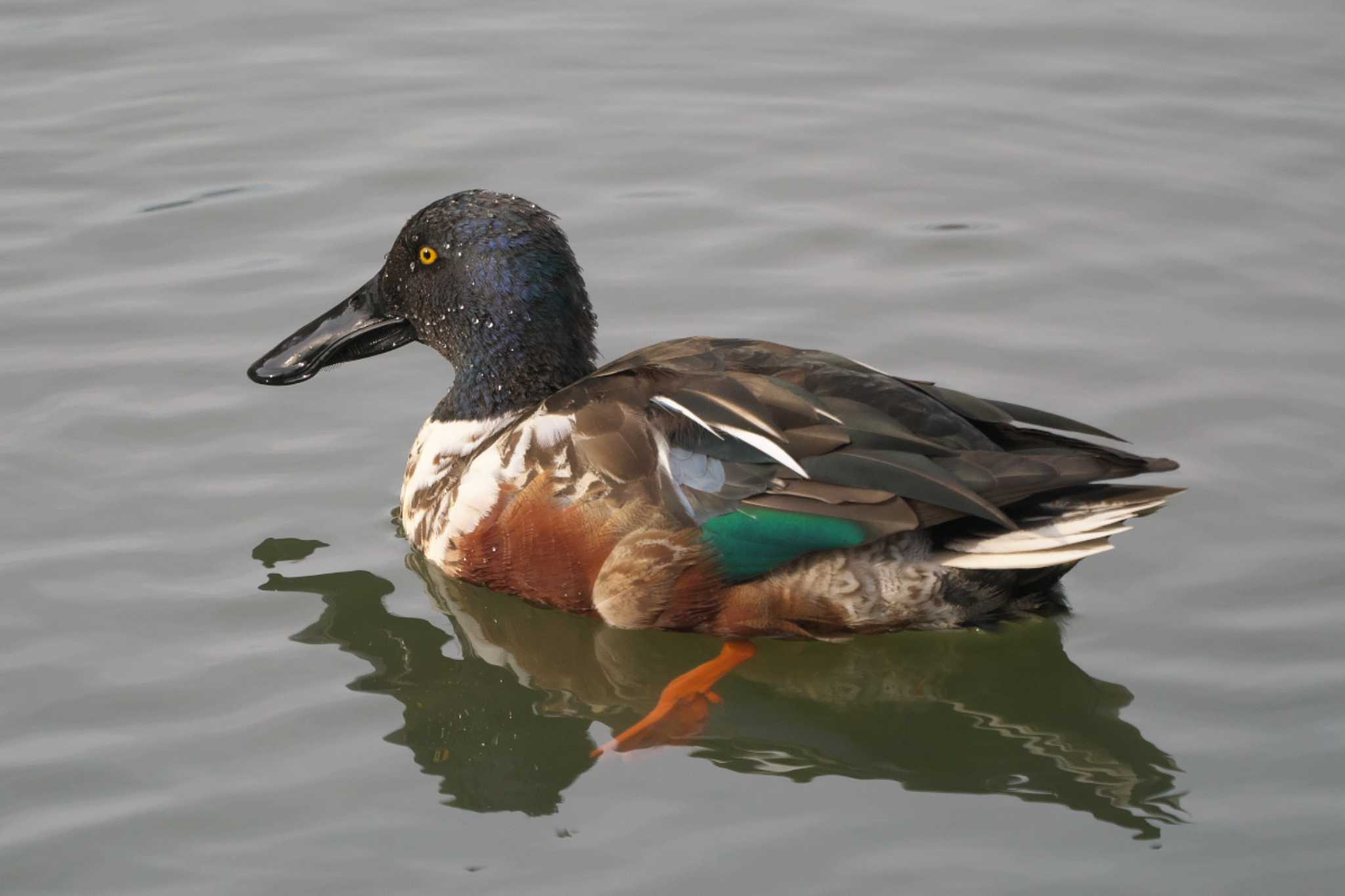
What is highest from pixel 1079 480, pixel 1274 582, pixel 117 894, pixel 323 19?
pixel 323 19

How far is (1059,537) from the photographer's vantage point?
6.25 metres

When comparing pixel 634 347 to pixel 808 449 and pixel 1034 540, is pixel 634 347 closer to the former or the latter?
pixel 808 449

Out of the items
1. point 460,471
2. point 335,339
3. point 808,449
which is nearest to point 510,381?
point 460,471

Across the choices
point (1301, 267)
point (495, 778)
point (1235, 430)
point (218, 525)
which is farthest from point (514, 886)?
point (1301, 267)

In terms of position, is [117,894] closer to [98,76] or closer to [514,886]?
[514,886]

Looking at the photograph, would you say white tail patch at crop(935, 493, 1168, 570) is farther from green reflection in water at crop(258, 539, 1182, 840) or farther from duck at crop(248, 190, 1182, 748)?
green reflection in water at crop(258, 539, 1182, 840)

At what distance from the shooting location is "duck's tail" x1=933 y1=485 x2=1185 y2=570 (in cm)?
623

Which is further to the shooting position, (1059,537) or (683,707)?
(683,707)

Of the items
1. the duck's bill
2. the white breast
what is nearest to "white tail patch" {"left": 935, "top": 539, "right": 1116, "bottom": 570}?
the white breast

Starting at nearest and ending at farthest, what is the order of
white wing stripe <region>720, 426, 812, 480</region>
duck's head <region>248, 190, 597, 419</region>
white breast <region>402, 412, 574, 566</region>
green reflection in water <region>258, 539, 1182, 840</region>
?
green reflection in water <region>258, 539, 1182, 840</region>, white wing stripe <region>720, 426, 812, 480</region>, white breast <region>402, 412, 574, 566</region>, duck's head <region>248, 190, 597, 419</region>

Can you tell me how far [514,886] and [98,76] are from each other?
311 inches

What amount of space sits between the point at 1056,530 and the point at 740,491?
3.66 ft

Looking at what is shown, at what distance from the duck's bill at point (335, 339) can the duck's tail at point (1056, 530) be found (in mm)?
2977

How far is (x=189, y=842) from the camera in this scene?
5.84 metres
